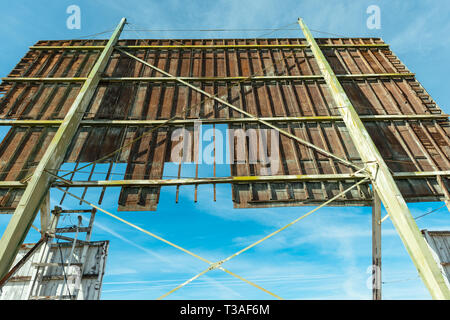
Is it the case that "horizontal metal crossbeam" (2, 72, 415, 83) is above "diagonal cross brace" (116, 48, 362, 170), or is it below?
above

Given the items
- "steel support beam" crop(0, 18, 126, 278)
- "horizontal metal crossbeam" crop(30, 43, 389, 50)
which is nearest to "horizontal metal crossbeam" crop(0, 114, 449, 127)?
"steel support beam" crop(0, 18, 126, 278)

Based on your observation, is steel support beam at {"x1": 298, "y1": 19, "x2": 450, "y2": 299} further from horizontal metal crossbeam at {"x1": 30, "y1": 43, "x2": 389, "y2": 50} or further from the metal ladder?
the metal ladder

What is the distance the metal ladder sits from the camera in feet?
27.9

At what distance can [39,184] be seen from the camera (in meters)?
7.12

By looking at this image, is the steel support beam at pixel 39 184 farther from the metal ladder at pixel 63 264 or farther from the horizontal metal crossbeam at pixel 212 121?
the metal ladder at pixel 63 264

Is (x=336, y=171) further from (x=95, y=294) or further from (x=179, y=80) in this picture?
(x=95, y=294)

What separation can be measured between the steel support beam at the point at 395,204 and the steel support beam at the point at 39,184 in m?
9.90

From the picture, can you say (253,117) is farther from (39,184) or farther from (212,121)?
(39,184)

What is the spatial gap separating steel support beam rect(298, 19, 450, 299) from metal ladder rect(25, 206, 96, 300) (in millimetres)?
10121

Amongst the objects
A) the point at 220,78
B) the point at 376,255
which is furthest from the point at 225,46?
the point at 376,255

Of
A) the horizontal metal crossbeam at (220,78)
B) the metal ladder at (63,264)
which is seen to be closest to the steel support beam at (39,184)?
the horizontal metal crossbeam at (220,78)

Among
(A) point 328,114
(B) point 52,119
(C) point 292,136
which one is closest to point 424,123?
(A) point 328,114

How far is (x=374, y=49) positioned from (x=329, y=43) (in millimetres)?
2379

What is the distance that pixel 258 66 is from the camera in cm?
1233
